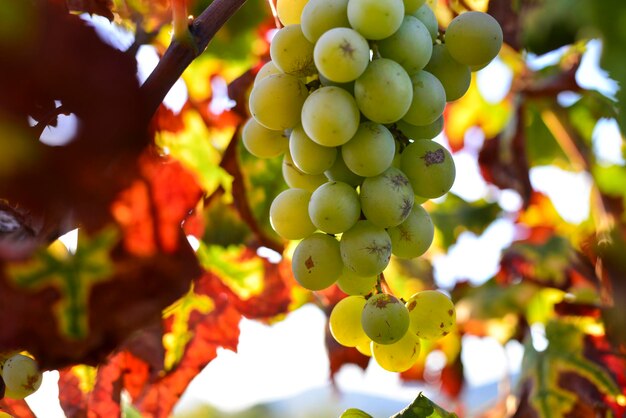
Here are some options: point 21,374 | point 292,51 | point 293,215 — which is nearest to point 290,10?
point 292,51

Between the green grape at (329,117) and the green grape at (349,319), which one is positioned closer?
the green grape at (329,117)

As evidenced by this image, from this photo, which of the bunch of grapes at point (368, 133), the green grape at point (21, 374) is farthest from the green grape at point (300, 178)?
the green grape at point (21, 374)

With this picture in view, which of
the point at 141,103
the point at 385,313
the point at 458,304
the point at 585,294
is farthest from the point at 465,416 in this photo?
the point at 141,103

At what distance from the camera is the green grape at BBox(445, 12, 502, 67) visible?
64 centimetres

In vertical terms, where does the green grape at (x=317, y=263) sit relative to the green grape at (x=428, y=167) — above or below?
below

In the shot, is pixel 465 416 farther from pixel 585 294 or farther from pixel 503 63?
pixel 503 63

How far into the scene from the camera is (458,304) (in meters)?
1.31

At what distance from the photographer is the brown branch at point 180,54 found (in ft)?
2.06

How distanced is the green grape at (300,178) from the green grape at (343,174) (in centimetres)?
4

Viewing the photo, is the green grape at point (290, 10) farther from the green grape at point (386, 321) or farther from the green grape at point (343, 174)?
the green grape at point (386, 321)

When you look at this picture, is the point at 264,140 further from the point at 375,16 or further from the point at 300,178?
the point at 375,16

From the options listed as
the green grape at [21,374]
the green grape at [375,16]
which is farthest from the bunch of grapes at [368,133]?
the green grape at [21,374]

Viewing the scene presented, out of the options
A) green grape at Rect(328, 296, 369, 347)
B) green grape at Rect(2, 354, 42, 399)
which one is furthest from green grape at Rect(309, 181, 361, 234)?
green grape at Rect(2, 354, 42, 399)

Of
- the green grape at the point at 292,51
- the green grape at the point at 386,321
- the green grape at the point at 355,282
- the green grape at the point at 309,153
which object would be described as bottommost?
the green grape at the point at 355,282
